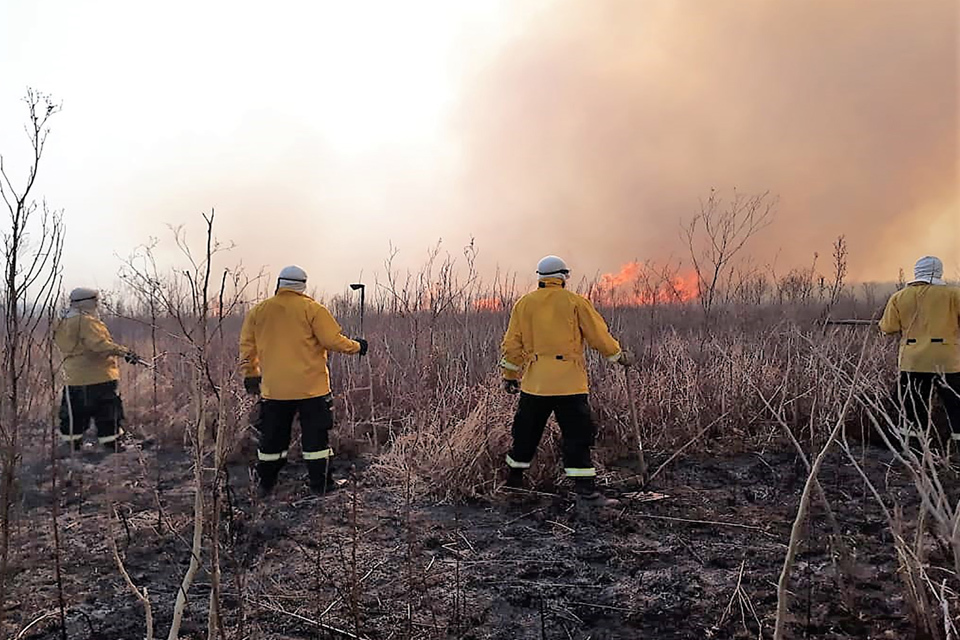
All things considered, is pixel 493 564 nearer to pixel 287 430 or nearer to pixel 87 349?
pixel 287 430

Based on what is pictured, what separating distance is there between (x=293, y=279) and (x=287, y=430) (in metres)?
1.19

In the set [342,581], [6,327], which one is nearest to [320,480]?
[342,581]

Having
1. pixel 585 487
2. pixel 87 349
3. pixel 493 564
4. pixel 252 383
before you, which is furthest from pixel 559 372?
pixel 87 349

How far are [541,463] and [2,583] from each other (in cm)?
358

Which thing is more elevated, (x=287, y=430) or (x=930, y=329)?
(x=930, y=329)

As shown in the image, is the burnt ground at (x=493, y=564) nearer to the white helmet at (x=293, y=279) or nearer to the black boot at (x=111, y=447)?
the black boot at (x=111, y=447)

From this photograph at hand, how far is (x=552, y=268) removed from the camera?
4.87 metres

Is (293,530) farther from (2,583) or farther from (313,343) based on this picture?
(2,583)

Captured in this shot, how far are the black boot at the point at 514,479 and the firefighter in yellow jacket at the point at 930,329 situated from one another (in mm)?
3285

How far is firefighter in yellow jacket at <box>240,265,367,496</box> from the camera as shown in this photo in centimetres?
497

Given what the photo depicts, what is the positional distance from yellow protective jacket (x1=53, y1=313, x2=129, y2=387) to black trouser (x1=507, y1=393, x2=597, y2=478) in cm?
421

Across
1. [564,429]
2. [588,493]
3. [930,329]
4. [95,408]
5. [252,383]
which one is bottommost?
[588,493]

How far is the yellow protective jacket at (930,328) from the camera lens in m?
5.34

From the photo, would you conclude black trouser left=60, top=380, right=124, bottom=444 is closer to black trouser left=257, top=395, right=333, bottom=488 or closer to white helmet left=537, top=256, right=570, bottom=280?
black trouser left=257, top=395, right=333, bottom=488
